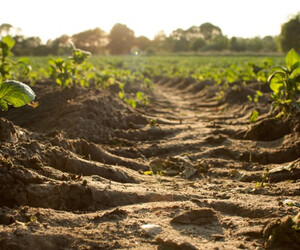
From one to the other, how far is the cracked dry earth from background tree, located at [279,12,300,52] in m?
44.8

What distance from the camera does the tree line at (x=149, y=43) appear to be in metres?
47.0

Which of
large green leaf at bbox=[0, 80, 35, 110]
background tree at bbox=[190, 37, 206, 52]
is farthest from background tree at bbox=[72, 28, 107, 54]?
large green leaf at bbox=[0, 80, 35, 110]

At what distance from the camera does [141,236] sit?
6.64ft

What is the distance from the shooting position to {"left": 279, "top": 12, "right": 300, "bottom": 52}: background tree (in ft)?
148

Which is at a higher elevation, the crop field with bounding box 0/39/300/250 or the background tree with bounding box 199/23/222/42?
the background tree with bounding box 199/23/222/42

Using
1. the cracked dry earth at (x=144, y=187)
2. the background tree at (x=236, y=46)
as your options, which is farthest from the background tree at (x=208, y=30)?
the cracked dry earth at (x=144, y=187)

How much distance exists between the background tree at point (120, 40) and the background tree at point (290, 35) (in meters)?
33.8

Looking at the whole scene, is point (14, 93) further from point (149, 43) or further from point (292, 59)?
point (149, 43)

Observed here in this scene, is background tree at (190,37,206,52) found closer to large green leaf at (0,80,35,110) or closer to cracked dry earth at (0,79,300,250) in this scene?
cracked dry earth at (0,79,300,250)

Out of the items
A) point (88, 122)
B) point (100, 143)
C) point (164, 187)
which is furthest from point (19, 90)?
point (88, 122)

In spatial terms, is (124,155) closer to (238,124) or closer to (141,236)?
(141,236)

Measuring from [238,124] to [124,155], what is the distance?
8.89 feet

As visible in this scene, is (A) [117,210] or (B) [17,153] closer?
(A) [117,210]

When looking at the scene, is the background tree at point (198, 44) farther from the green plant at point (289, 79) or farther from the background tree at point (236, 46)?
the green plant at point (289, 79)
